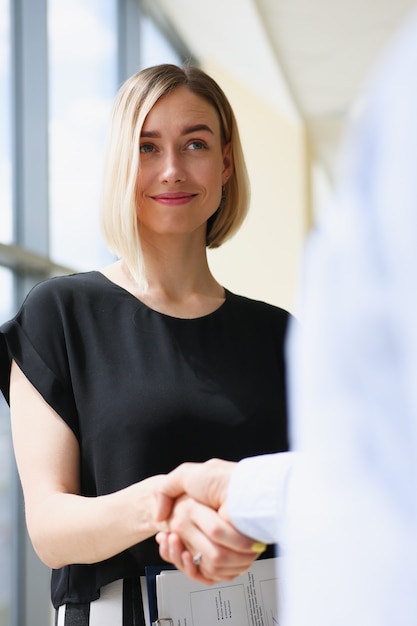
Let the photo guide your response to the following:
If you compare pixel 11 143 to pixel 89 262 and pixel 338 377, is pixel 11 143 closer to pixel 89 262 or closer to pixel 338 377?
pixel 89 262

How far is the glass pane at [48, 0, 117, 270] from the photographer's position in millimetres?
3592

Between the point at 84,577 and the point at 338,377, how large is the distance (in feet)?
3.04

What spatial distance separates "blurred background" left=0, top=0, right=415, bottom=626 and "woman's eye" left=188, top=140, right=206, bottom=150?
1.35 feet

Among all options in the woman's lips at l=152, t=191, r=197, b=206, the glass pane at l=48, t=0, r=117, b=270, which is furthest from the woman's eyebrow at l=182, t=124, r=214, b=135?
the glass pane at l=48, t=0, r=117, b=270

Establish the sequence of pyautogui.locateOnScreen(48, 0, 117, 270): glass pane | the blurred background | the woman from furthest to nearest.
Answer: pyautogui.locateOnScreen(48, 0, 117, 270): glass pane < the blurred background < the woman

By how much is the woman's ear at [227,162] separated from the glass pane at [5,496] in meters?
1.39

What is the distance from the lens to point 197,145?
1.72 meters

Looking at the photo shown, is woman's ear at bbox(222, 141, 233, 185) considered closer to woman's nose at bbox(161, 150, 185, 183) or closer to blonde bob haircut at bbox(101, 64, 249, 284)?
blonde bob haircut at bbox(101, 64, 249, 284)

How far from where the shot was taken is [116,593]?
55.7 inches

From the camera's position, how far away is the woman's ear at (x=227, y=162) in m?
1.86

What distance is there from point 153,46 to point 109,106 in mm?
1107

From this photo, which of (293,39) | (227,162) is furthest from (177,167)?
(293,39)

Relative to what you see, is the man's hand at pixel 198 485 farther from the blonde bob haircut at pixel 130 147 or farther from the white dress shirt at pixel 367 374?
the blonde bob haircut at pixel 130 147

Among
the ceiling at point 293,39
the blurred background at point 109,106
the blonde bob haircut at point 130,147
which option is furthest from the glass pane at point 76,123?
the blonde bob haircut at point 130,147
